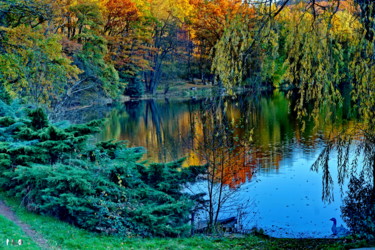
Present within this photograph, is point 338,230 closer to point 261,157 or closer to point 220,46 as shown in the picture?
point 220,46

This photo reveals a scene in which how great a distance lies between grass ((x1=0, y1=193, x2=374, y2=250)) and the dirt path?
0.09 metres

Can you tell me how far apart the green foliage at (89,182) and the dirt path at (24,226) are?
42cm

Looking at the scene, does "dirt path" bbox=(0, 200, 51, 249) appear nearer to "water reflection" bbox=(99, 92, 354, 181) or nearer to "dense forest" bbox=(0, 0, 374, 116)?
"water reflection" bbox=(99, 92, 354, 181)

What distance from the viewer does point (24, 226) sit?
7.17 metres

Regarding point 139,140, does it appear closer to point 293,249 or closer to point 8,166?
point 8,166

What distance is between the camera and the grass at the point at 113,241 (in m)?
6.48

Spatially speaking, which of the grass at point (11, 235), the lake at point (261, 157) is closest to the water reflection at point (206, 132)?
the lake at point (261, 157)

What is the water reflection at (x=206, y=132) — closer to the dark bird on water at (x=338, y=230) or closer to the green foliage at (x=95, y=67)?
the dark bird on water at (x=338, y=230)

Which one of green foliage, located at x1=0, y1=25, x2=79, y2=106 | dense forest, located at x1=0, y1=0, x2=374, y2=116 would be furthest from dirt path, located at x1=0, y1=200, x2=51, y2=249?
green foliage, located at x1=0, y1=25, x2=79, y2=106

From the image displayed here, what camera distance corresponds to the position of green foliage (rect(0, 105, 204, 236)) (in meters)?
7.67

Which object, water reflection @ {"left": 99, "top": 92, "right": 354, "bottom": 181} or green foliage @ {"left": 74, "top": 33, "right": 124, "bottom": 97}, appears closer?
water reflection @ {"left": 99, "top": 92, "right": 354, "bottom": 181}

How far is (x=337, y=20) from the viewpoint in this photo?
629cm

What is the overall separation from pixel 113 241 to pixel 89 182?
1518 millimetres

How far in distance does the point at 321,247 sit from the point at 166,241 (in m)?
3.02
